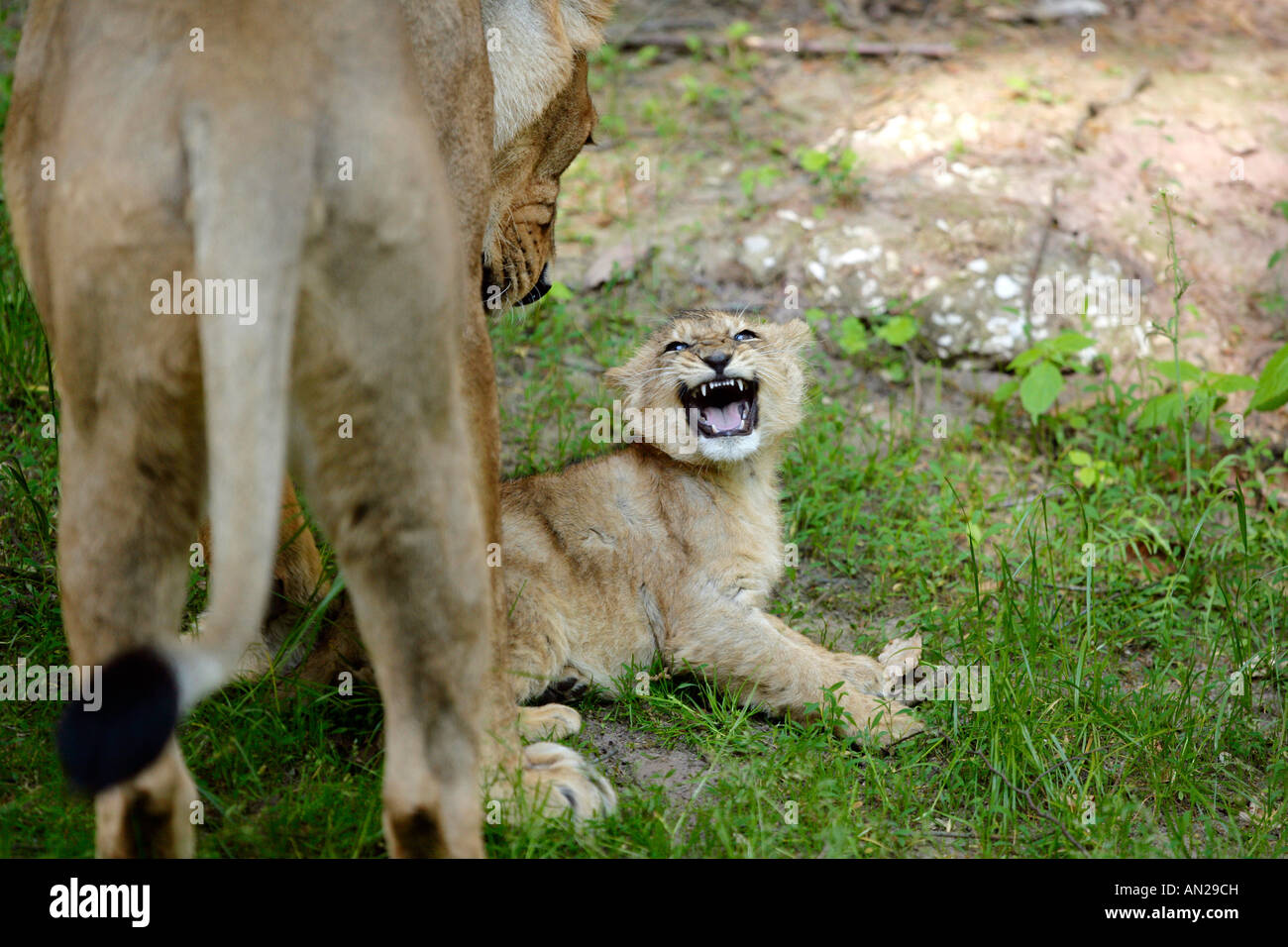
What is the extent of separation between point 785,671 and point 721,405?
3.39ft

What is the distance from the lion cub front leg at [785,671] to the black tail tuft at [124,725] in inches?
85.3

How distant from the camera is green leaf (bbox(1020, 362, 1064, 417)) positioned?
568 centimetres

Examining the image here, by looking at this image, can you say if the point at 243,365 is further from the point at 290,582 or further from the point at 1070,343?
the point at 1070,343

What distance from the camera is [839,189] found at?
697 cm

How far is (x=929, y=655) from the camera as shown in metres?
4.54

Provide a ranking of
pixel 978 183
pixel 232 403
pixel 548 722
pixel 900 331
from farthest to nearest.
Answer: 1. pixel 978 183
2. pixel 900 331
3. pixel 548 722
4. pixel 232 403

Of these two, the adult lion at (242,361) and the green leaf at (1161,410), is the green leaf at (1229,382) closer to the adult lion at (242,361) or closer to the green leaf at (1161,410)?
the green leaf at (1161,410)

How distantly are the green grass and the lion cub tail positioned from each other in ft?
3.04

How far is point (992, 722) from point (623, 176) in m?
4.23

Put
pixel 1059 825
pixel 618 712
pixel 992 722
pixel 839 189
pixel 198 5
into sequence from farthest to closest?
pixel 839 189
pixel 618 712
pixel 992 722
pixel 1059 825
pixel 198 5

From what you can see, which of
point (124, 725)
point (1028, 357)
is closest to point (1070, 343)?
point (1028, 357)

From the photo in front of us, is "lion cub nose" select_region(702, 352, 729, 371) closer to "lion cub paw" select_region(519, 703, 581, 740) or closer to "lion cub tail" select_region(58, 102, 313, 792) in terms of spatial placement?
"lion cub paw" select_region(519, 703, 581, 740)

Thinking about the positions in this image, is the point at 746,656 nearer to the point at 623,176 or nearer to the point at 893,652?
the point at 893,652
